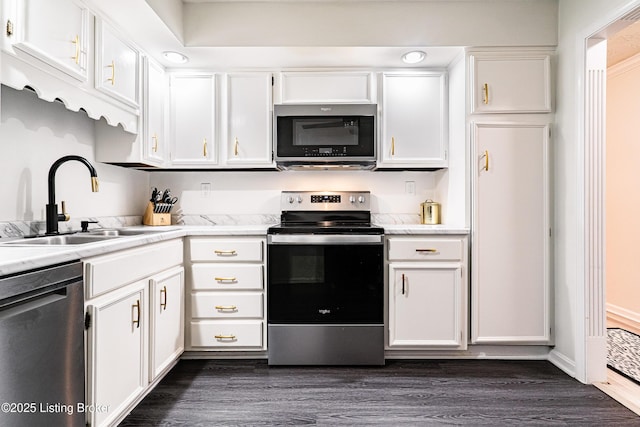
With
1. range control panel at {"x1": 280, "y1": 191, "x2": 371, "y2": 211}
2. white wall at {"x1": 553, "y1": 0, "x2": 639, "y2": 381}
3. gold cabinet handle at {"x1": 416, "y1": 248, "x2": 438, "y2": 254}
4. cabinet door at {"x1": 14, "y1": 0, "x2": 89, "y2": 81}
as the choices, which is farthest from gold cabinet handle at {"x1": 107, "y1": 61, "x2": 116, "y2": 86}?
white wall at {"x1": 553, "y1": 0, "x2": 639, "y2": 381}

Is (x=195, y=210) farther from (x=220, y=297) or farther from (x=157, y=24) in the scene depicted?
(x=157, y=24)

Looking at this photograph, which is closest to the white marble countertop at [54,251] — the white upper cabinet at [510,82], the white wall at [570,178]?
the white upper cabinet at [510,82]

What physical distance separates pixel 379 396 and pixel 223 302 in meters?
1.13

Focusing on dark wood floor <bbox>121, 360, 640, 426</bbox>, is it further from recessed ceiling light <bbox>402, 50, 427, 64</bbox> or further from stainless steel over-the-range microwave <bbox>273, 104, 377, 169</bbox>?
recessed ceiling light <bbox>402, 50, 427, 64</bbox>

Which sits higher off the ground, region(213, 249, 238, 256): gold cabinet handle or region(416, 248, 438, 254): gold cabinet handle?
region(416, 248, 438, 254): gold cabinet handle

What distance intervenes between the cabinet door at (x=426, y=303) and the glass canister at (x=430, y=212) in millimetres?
572

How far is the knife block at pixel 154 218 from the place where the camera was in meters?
2.92

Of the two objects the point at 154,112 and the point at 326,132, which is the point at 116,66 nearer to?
the point at 154,112

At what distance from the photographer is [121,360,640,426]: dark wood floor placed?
1.85 m

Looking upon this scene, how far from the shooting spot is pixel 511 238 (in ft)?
8.25

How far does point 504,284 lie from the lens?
8.24 feet

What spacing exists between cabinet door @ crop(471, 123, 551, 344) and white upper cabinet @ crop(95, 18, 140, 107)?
2206 mm

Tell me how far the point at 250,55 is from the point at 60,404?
7.33 ft

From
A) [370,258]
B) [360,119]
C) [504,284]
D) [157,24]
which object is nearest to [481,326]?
[504,284]
